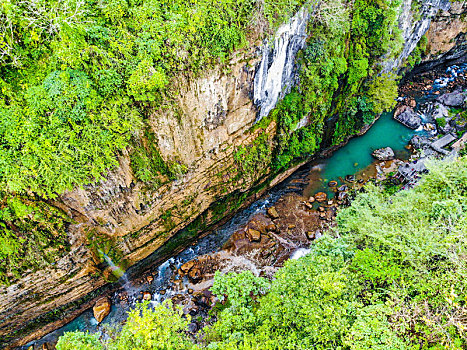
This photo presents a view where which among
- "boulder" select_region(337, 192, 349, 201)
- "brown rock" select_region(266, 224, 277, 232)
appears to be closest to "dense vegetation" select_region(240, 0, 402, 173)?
"boulder" select_region(337, 192, 349, 201)

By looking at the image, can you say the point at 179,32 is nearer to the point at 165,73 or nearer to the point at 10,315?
the point at 165,73

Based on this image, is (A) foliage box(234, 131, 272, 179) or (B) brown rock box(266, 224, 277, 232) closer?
(A) foliage box(234, 131, 272, 179)

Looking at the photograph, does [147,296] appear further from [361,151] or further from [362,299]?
[361,151]

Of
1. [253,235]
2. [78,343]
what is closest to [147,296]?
[253,235]

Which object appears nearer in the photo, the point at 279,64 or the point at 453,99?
the point at 279,64

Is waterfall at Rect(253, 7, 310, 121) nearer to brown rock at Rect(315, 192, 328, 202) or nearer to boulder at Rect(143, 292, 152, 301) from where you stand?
brown rock at Rect(315, 192, 328, 202)

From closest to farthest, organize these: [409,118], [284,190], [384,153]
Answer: [284,190]
[384,153]
[409,118]
